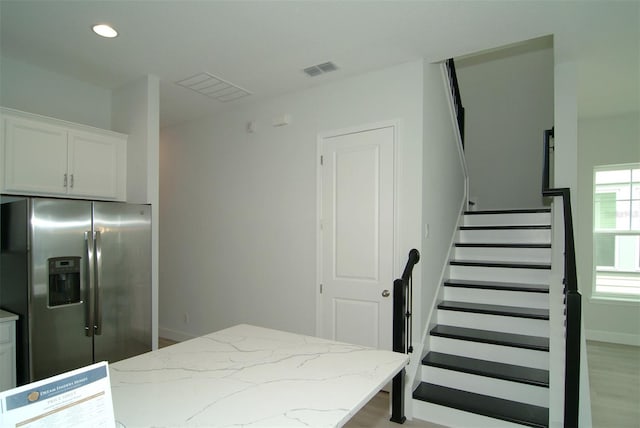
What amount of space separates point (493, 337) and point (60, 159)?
380 centimetres

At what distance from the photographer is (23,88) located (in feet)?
9.95

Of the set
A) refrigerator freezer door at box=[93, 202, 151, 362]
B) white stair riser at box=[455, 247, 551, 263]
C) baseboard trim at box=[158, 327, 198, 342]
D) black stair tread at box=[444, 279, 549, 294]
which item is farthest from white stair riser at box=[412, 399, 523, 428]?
baseboard trim at box=[158, 327, 198, 342]

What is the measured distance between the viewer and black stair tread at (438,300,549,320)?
2.93m

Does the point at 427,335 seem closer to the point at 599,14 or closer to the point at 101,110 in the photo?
the point at 599,14

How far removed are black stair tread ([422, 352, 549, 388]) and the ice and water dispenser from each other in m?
2.72

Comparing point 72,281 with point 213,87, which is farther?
point 213,87

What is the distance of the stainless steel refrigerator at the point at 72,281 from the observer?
2389 mm

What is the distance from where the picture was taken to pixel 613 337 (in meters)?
4.55

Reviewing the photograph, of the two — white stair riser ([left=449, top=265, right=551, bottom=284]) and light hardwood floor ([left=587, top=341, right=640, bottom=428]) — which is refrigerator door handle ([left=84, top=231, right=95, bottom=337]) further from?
light hardwood floor ([left=587, top=341, right=640, bottom=428])

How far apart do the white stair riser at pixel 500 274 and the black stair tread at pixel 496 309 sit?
0.34m

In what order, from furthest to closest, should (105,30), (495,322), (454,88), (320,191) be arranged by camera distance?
(454,88) < (320,191) < (495,322) < (105,30)

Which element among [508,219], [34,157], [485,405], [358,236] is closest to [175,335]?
[34,157]

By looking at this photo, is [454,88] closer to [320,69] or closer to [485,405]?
[320,69]

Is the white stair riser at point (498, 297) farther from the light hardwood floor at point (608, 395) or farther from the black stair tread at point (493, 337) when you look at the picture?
the light hardwood floor at point (608, 395)
